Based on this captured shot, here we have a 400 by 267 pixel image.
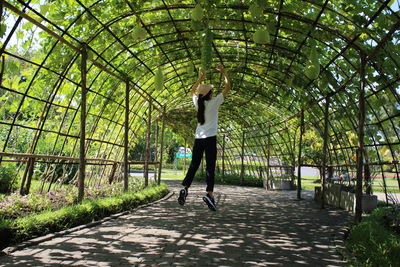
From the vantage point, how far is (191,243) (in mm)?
4719

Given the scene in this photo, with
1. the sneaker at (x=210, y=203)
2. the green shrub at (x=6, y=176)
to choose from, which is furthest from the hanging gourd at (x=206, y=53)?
the green shrub at (x=6, y=176)

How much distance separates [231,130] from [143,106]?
9.04 meters

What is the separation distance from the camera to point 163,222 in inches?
249

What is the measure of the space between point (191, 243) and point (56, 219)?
1917mm

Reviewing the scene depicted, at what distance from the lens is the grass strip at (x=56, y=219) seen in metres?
4.16

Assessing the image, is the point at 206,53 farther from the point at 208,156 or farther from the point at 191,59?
the point at 191,59

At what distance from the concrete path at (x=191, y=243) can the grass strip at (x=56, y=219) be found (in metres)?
0.26

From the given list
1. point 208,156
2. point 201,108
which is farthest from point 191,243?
point 201,108

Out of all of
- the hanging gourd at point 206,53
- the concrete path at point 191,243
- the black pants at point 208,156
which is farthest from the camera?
the black pants at point 208,156

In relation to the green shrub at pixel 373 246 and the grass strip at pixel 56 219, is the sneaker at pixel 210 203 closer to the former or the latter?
the green shrub at pixel 373 246

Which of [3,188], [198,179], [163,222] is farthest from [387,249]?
[198,179]

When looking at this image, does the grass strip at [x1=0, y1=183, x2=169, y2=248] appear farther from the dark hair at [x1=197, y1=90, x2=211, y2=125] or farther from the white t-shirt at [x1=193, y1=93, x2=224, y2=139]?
the dark hair at [x1=197, y1=90, x2=211, y2=125]

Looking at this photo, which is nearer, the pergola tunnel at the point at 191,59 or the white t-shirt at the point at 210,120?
the white t-shirt at the point at 210,120

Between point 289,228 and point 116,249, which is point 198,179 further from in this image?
point 116,249
